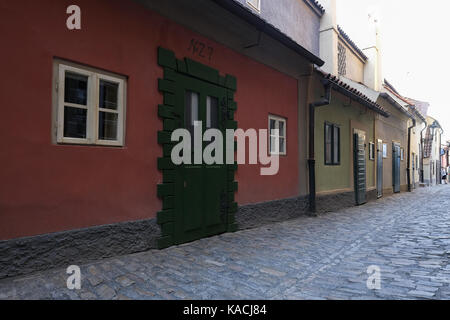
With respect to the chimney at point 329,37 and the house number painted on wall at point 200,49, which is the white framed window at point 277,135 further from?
the chimney at point 329,37

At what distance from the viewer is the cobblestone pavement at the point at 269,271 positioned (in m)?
3.01

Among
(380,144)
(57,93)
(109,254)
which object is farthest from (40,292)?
(380,144)

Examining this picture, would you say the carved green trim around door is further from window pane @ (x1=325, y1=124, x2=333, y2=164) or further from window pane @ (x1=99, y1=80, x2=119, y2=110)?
window pane @ (x1=325, y1=124, x2=333, y2=164)

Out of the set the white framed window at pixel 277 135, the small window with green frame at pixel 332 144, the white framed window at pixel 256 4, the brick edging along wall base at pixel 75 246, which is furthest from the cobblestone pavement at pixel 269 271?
the white framed window at pixel 256 4

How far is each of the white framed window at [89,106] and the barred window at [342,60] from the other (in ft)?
38.3

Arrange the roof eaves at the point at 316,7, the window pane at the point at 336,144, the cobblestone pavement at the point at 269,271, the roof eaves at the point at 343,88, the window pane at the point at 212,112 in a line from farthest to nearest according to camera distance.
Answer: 1. the roof eaves at the point at 316,7
2. the window pane at the point at 336,144
3. the roof eaves at the point at 343,88
4. the window pane at the point at 212,112
5. the cobblestone pavement at the point at 269,271

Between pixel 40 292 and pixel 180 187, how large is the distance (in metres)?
2.41

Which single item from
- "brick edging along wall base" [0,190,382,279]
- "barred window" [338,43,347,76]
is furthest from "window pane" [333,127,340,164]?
"brick edging along wall base" [0,190,382,279]

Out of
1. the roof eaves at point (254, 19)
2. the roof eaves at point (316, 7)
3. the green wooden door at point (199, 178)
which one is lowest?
the green wooden door at point (199, 178)

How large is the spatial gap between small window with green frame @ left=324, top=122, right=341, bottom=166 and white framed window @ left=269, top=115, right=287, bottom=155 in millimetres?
2348

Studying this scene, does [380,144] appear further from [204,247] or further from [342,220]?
[204,247]

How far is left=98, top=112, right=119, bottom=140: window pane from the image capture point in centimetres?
396

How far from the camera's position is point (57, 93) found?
3.49 m

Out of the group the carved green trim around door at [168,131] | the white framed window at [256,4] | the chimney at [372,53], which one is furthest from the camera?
the chimney at [372,53]
